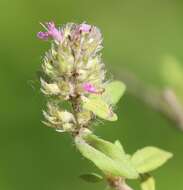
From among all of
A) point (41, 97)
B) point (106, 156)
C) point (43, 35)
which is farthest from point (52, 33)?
point (41, 97)

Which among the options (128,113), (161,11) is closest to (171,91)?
(128,113)

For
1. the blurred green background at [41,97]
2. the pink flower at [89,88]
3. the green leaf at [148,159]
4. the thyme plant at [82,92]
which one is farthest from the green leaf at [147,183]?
the blurred green background at [41,97]

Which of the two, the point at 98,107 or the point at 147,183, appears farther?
the point at 147,183

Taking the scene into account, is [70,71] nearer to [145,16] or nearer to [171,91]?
[171,91]

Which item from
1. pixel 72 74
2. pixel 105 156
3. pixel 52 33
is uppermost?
pixel 52 33

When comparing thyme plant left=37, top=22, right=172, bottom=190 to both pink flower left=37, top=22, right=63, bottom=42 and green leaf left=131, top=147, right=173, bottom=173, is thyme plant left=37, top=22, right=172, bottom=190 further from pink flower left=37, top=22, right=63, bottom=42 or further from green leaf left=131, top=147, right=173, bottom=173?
green leaf left=131, top=147, right=173, bottom=173

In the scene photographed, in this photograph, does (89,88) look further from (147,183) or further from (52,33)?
(147,183)

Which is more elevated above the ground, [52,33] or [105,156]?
[52,33]
